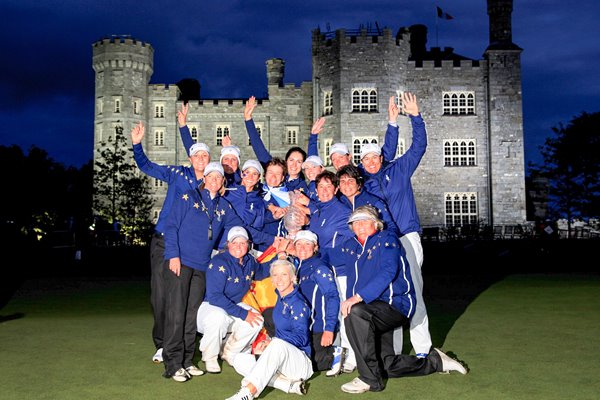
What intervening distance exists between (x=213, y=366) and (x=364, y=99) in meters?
32.6

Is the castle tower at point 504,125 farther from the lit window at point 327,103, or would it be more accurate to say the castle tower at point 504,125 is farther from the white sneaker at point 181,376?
the white sneaker at point 181,376

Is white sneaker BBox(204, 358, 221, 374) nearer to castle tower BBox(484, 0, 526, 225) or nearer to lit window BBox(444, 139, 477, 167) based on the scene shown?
castle tower BBox(484, 0, 526, 225)

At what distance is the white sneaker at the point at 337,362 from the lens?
565 centimetres

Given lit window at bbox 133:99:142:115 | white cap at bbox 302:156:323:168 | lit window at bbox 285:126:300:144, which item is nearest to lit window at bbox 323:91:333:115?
lit window at bbox 285:126:300:144

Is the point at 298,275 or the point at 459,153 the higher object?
the point at 459,153

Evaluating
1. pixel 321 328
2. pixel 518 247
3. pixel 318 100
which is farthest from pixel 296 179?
pixel 318 100

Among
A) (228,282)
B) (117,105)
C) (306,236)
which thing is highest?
(117,105)

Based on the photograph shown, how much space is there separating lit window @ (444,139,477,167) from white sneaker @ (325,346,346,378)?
34.3 m

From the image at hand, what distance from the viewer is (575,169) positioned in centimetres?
4059

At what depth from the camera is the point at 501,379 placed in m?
5.36

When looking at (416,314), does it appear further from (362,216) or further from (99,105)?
(99,105)

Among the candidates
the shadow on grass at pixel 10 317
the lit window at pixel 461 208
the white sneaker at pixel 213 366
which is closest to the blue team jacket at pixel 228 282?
the white sneaker at pixel 213 366

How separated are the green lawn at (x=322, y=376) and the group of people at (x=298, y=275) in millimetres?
257

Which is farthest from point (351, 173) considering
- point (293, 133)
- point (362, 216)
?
point (293, 133)
